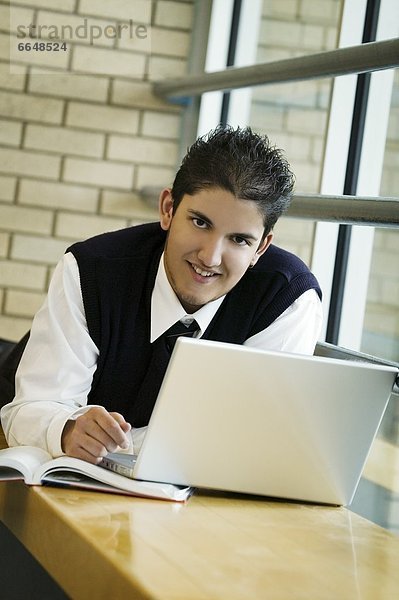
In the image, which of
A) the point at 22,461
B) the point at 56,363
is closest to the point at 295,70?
the point at 56,363

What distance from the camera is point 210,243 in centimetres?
→ 192

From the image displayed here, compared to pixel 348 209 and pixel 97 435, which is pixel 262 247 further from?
pixel 97 435

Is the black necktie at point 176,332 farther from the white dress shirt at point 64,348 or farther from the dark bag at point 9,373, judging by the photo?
the dark bag at point 9,373

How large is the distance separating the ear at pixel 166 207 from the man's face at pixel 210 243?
0.16 ft

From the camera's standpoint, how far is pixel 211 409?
1.58 m

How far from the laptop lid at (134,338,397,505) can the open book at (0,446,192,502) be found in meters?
0.03

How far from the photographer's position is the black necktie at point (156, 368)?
2.06 m

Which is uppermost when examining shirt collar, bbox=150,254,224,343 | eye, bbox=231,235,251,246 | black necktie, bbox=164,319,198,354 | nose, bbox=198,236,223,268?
eye, bbox=231,235,251,246

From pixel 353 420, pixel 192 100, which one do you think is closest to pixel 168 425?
pixel 353 420

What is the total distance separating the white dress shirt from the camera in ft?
6.29

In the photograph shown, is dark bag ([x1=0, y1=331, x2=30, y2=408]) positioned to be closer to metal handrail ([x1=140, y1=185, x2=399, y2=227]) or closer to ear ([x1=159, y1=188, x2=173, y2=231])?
ear ([x1=159, y1=188, x2=173, y2=231])

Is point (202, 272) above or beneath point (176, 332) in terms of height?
above

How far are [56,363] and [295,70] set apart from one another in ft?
4.30

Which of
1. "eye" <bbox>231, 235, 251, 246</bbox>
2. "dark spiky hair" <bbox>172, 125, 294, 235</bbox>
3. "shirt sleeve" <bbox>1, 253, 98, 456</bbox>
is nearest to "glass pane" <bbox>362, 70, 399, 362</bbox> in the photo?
"dark spiky hair" <bbox>172, 125, 294, 235</bbox>
